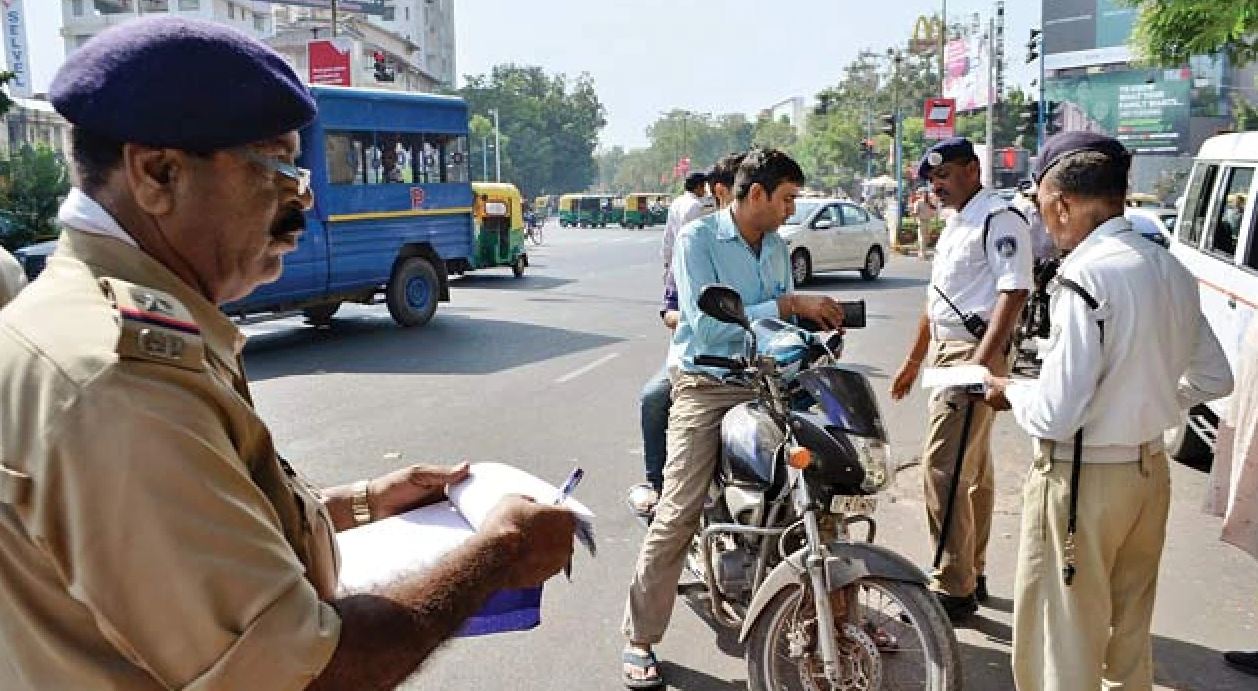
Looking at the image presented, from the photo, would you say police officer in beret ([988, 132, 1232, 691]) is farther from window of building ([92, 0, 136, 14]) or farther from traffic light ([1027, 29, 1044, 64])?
window of building ([92, 0, 136, 14])

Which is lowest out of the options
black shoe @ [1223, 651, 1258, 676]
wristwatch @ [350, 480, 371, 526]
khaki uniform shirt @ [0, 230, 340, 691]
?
black shoe @ [1223, 651, 1258, 676]

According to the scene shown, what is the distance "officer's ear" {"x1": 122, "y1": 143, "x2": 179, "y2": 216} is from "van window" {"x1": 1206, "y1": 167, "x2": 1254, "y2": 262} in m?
6.20

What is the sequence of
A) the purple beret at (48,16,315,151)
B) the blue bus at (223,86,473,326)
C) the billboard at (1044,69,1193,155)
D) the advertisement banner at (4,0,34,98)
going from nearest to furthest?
the purple beret at (48,16,315,151), the blue bus at (223,86,473,326), the advertisement banner at (4,0,34,98), the billboard at (1044,69,1193,155)

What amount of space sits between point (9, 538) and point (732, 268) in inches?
103

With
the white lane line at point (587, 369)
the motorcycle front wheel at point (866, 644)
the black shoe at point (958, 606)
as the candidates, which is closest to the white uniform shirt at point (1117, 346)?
the motorcycle front wheel at point (866, 644)

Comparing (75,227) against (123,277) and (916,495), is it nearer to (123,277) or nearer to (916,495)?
(123,277)

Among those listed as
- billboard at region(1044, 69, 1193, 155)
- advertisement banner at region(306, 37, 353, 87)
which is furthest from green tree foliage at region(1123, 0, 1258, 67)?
billboard at region(1044, 69, 1193, 155)

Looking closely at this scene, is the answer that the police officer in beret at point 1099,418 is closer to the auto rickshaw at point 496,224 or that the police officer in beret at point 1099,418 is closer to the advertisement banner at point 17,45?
the auto rickshaw at point 496,224

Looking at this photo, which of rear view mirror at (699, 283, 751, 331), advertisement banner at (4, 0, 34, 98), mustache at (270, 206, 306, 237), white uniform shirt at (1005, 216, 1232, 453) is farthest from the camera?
advertisement banner at (4, 0, 34, 98)

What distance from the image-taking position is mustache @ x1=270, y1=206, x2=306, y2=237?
1.36m

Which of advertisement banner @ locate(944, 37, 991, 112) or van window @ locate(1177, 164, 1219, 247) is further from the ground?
advertisement banner @ locate(944, 37, 991, 112)

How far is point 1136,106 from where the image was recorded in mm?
59188

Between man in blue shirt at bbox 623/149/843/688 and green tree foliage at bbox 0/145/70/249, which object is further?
green tree foliage at bbox 0/145/70/249

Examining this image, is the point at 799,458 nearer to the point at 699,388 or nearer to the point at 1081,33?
the point at 699,388
